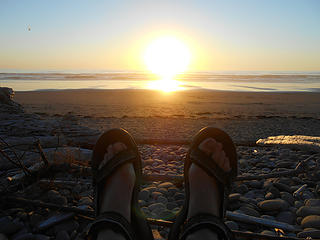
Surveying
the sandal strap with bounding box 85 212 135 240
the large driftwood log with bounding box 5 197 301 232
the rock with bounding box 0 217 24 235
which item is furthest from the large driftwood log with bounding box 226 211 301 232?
the rock with bounding box 0 217 24 235

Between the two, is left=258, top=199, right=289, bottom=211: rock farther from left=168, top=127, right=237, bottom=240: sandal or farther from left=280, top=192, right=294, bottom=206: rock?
left=168, top=127, right=237, bottom=240: sandal

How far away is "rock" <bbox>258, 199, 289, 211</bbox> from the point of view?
6.28 ft

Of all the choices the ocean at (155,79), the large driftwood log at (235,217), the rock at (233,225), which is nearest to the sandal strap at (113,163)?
the large driftwood log at (235,217)

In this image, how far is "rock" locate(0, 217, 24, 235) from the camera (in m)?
1.60

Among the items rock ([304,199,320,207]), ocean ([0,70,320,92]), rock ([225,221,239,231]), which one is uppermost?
ocean ([0,70,320,92])

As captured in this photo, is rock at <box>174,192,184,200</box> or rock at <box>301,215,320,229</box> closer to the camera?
rock at <box>301,215,320,229</box>

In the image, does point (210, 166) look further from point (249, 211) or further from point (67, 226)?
point (67, 226)

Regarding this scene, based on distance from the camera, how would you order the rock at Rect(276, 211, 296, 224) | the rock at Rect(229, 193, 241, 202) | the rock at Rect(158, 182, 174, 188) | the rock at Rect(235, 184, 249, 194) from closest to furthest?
the rock at Rect(276, 211, 296, 224)
the rock at Rect(229, 193, 241, 202)
the rock at Rect(235, 184, 249, 194)
the rock at Rect(158, 182, 174, 188)

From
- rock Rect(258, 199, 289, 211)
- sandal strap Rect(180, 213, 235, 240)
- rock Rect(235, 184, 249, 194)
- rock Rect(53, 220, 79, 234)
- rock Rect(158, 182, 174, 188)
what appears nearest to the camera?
sandal strap Rect(180, 213, 235, 240)

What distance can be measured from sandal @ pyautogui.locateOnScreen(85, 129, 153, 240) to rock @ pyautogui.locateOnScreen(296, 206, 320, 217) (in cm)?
114

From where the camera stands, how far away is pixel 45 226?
1.63m

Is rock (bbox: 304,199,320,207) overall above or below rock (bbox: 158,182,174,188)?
above

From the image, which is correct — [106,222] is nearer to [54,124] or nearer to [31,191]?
[31,191]

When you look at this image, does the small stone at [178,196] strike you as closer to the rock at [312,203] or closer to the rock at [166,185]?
the rock at [166,185]
